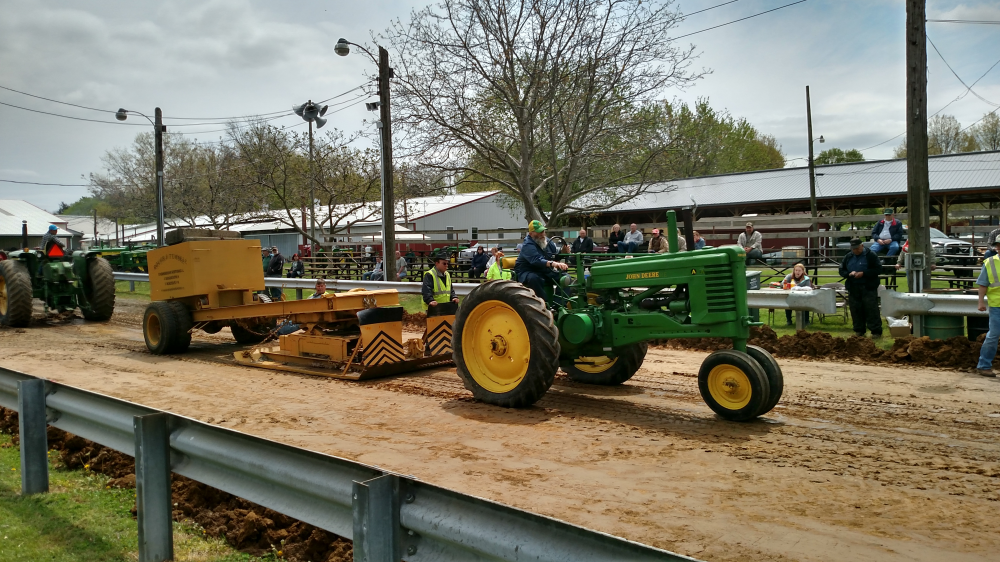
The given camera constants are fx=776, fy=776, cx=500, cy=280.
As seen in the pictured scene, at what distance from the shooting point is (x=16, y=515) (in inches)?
188

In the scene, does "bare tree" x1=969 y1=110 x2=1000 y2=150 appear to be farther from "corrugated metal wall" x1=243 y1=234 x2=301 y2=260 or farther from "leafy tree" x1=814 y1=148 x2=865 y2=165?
"corrugated metal wall" x1=243 y1=234 x2=301 y2=260

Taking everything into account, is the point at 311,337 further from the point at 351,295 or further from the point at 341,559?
the point at 341,559

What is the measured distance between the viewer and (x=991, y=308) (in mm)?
8758

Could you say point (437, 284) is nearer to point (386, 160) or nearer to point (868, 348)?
point (868, 348)

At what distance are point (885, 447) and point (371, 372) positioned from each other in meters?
5.51

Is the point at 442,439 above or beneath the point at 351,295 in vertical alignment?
beneath

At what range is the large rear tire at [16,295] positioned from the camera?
1472cm

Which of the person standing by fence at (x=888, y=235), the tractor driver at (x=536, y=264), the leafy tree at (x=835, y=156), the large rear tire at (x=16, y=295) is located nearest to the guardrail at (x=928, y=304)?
the person standing by fence at (x=888, y=235)

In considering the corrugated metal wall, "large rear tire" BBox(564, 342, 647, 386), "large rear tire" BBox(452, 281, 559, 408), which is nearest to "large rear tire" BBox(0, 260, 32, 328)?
"large rear tire" BBox(452, 281, 559, 408)

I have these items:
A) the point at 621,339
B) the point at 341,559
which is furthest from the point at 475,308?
the point at 341,559

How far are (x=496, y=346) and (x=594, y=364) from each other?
1.37 metres

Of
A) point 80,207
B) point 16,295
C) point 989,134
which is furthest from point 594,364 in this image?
point 80,207

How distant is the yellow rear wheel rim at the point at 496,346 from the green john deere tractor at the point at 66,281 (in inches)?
423

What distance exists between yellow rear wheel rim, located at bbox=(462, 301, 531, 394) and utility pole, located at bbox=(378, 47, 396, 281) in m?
10.1
